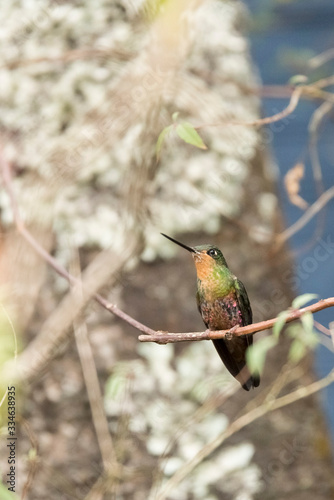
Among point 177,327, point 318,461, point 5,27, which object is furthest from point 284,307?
point 5,27

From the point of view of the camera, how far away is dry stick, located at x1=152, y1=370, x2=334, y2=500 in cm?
Answer: 249

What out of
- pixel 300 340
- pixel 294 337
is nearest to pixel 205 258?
pixel 300 340

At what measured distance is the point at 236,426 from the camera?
101 inches

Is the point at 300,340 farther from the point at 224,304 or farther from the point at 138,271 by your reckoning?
the point at 224,304

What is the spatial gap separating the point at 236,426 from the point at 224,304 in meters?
1.03

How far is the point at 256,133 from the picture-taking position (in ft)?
9.61

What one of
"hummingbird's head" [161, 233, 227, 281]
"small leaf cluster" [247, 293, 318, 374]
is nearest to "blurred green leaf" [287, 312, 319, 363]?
"small leaf cluster" [247, 293, 318, 374]

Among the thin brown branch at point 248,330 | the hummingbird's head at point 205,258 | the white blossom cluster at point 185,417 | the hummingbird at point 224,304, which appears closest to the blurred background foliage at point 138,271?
the white blossom cluster at point 185,417

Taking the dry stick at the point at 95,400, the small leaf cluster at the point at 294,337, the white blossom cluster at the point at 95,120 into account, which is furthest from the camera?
the white blossom cluster at the point at 95,120

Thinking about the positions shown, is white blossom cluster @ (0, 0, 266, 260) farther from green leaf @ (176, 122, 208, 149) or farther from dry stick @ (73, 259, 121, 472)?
green leaf @ (176, 122, 208, 149)

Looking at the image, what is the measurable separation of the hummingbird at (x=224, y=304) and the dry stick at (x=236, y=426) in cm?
93

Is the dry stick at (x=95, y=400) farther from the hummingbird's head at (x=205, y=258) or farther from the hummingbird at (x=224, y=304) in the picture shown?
Result: the hummingbird's head at (x=205, y=258)

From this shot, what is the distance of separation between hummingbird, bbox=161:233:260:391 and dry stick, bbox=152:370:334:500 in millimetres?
925

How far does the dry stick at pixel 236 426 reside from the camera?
8.18ft
